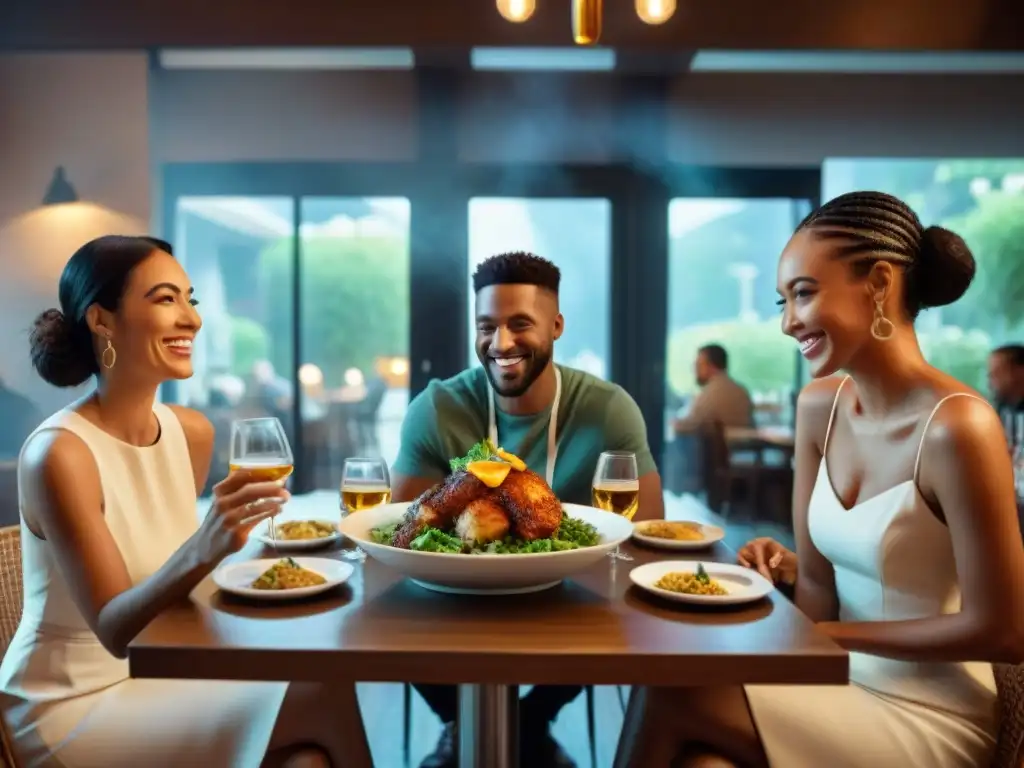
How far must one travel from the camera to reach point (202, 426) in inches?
76.4

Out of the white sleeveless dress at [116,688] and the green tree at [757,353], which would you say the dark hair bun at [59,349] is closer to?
the white sleeveless dress at [116,688]

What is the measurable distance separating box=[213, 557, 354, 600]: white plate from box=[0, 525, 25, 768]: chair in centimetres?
56

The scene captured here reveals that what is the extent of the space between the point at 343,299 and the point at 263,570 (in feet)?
14.4

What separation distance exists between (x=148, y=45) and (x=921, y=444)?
3.92m

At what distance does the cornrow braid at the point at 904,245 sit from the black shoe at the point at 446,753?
67.9 inches

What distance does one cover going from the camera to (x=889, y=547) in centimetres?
150

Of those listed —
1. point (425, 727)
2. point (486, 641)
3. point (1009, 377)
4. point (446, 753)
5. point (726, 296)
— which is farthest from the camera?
point (726, 296)

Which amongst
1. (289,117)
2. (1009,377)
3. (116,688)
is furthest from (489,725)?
(289,117)

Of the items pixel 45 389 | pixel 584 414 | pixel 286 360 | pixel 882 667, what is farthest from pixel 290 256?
pixel 882 667

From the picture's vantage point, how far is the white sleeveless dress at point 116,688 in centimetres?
141

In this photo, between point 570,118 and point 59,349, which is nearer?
point 59,349

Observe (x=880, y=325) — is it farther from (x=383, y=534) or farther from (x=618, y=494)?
(x=383, y=534)

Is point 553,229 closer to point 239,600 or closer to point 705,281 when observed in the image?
point 705,281

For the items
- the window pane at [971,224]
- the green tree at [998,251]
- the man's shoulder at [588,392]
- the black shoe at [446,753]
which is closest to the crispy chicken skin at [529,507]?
the man's shoulder at [588,392]
